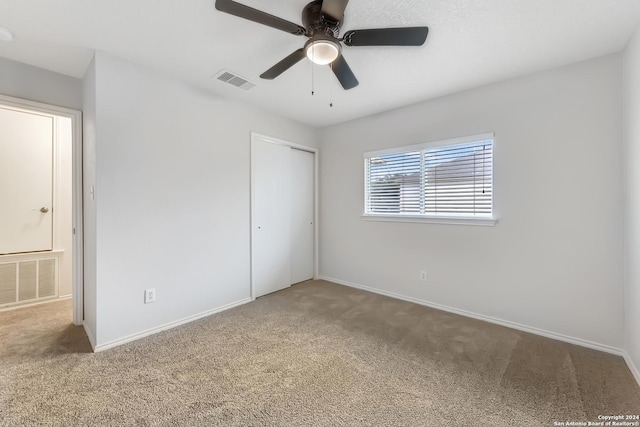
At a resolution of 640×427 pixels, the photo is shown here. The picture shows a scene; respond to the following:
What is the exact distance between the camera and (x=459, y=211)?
9.93 ft

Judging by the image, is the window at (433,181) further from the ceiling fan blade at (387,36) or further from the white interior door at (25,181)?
the white interior door at (25,181)

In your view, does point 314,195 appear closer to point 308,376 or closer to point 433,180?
point 433,180

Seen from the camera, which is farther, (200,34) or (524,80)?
(524,80)

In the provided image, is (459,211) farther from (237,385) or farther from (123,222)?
(123,222)

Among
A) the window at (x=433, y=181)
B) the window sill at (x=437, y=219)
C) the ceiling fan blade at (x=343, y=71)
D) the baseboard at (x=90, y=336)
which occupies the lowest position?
the baseboard at (x=90, y=336)

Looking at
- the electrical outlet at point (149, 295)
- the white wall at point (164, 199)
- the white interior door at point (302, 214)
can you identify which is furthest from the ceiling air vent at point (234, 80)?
the electrical outlet at point (149, 295)

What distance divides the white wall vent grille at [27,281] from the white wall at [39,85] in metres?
2.03

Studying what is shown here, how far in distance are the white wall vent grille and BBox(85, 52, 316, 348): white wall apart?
1606 mm

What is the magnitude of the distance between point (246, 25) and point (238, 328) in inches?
101

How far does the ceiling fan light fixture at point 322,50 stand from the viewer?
5.26ft

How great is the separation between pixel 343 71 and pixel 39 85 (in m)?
2.73

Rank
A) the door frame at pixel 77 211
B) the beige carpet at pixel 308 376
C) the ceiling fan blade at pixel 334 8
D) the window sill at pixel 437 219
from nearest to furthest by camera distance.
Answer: the ceiling fan blade at pixel 334 8 → the beige carpet at pixel 308 376 → the door frame at pixel 77 211 → the window sill at pixel 437 219

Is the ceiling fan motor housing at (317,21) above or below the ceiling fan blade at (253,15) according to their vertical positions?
above

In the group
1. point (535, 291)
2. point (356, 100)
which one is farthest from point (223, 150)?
point (535, 291)
